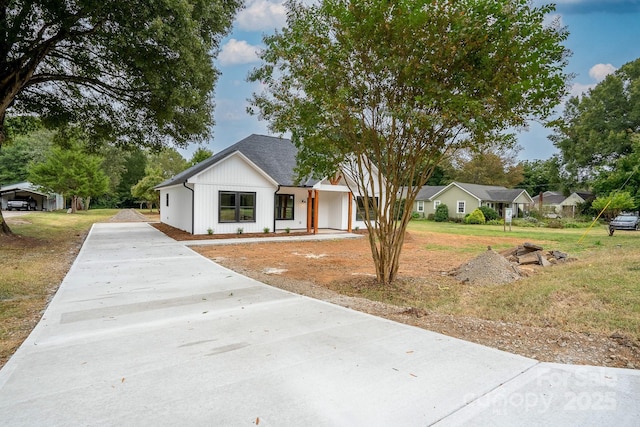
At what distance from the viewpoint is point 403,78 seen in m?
5.81

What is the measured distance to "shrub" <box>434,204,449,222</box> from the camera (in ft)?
114

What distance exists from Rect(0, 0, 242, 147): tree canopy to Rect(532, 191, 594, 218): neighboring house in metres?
35.4

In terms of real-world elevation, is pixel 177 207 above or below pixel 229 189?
below

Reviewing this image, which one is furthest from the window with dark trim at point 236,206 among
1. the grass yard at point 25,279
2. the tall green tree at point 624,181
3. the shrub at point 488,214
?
the shrub at point 488,214

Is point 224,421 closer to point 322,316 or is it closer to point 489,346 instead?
point 322,316

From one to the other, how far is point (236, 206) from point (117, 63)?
7.59 meters

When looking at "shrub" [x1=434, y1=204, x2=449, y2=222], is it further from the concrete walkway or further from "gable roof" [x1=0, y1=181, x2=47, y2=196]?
"gable roof" [x1=0, y1=181, x2=47, y2=196]

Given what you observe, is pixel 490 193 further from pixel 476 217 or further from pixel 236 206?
pixel 236 206

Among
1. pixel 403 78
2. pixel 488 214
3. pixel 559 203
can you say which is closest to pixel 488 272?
pixel 403 78

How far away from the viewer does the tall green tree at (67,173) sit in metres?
30.6

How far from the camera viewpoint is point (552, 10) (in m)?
5.10

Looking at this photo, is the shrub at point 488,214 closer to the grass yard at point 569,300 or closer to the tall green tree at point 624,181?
the tall green tree at point 624,181

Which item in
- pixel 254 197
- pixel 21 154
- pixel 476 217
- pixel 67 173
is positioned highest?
pixel 21 154

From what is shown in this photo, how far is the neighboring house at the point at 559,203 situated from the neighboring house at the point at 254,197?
86.7 feet
